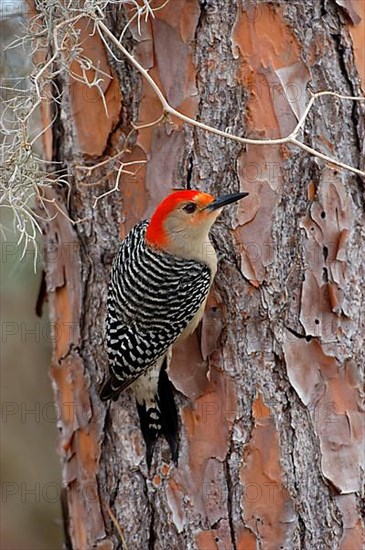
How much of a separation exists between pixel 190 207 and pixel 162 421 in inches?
26.0

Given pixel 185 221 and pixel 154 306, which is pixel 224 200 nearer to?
pixel 185 221

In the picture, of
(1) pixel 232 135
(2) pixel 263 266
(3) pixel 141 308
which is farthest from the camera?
(3) pixel 141 308

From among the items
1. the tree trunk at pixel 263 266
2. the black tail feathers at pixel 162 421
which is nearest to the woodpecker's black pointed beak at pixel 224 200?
the tree trunk at pixel 263 266

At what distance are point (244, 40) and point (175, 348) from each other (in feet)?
3.19

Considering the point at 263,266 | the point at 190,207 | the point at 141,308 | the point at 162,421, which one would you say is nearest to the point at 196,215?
the point at 190,207

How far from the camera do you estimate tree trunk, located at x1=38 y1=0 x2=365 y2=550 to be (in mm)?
2594

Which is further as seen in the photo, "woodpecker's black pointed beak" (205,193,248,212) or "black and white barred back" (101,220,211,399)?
"black and white barred back" (101,220,211,399)

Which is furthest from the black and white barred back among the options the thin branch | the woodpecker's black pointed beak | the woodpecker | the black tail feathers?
the thin branch

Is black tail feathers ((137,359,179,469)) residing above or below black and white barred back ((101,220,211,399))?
below

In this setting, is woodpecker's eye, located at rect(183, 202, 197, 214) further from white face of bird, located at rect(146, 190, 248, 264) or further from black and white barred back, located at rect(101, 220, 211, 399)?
black and white barred back, located at rect(101, 220, 211, 399)

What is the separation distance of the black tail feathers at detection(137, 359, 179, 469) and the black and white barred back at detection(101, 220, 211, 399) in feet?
0.36

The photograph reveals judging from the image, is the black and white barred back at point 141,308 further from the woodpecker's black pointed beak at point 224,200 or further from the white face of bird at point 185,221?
the woodpecker's black pointed beak at point 224,200

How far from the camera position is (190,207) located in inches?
103

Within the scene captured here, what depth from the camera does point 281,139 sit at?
2.49 metres
